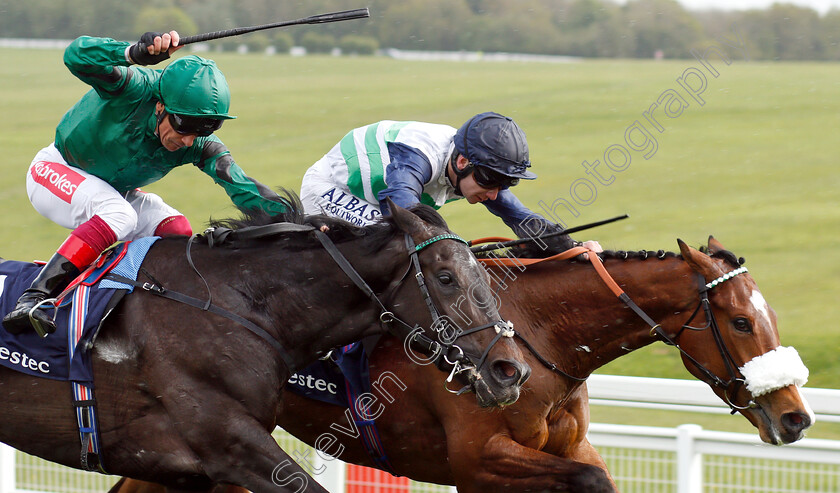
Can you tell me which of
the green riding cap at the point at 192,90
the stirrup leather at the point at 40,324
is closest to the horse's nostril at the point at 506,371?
the green riding cap at the point at 192,90

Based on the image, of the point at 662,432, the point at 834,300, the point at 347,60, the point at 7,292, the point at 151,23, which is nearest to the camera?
the point at 7,292

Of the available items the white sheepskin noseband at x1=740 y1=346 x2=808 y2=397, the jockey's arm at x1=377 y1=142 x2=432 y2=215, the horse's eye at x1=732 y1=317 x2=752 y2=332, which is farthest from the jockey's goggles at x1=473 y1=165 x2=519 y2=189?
the white sheepskin noseband at x1=740 y1=346 x2=808 y2=397

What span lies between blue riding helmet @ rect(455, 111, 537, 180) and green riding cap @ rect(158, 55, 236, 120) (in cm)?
89

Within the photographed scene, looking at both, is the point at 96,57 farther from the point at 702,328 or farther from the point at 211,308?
the point at 702,328

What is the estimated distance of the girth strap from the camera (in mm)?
2891

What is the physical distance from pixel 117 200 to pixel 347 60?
Answer: 2831 cm

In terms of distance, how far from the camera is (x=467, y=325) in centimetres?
273

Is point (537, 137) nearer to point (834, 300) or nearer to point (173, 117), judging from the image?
point (834, 300)

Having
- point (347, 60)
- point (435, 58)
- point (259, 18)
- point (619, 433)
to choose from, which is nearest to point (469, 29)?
point (435, 58)

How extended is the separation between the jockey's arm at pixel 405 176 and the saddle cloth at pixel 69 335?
0.88 meters

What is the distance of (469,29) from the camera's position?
104ft

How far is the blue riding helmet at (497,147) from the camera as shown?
132 inches

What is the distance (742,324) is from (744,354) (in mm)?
100

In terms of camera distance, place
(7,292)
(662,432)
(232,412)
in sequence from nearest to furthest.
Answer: (232,412) < (7,292) < (662,432)
